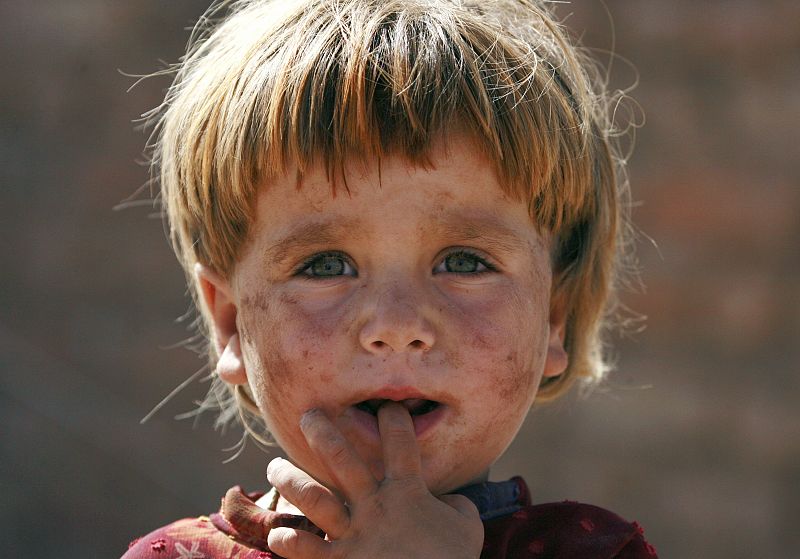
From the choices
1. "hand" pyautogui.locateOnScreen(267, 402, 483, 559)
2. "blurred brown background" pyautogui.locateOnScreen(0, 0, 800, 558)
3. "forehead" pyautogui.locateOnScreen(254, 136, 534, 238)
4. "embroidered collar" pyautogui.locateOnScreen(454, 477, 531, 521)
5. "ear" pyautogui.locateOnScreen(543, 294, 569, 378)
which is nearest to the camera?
"hand" pyautogui.locateOnScreen(267, 402, 483, 559)

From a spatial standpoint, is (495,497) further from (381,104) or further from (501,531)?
(381,104)

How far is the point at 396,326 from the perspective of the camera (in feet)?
4.71

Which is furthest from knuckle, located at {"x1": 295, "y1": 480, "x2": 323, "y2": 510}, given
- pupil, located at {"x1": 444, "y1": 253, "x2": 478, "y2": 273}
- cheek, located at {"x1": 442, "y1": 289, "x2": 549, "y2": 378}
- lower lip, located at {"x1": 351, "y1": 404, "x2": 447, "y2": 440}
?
pupil, located at {"x1": 444, "y1": 253, "x2": 478, "y2": 273}

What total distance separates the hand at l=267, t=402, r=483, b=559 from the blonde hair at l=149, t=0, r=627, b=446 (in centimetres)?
36

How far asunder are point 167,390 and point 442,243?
8.62 ft

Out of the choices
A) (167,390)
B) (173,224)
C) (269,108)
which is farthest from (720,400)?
(269,108)

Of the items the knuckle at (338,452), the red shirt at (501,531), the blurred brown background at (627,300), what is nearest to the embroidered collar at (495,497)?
the red shirt at (501,531)

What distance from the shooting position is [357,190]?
4.93 feet

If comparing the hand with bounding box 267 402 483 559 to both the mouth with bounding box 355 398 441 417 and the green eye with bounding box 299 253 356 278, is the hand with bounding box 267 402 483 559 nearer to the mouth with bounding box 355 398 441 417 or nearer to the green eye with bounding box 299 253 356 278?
the mouth with bounding box 355 398 441 417

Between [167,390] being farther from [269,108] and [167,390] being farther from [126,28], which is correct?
[269,108]

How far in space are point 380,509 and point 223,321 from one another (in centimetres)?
49

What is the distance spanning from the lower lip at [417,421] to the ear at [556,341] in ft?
0.88

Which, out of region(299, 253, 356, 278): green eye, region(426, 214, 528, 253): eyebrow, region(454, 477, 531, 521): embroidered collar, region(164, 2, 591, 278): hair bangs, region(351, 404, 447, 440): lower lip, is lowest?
region(454, 477, 531, 521): embroidered collar

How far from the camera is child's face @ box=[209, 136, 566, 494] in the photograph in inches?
58.3
